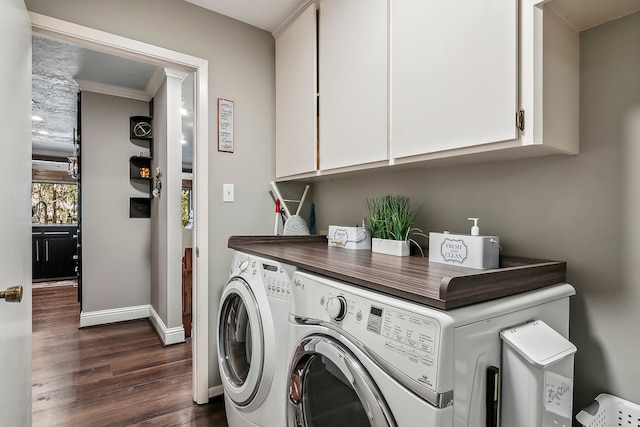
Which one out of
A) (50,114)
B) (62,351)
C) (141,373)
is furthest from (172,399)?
(50,114)

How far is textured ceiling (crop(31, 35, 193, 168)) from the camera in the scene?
2666 mm

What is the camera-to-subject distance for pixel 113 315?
11.4 feet

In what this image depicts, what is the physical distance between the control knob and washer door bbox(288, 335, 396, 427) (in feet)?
0.24

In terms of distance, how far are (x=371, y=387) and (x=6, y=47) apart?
1445mm

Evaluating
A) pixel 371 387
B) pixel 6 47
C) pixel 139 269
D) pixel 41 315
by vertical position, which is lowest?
pixel 41 315

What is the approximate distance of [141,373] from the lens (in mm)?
2367

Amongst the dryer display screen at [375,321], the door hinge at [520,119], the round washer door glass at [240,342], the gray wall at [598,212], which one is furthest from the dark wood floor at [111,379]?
the door hinge at [520,119]

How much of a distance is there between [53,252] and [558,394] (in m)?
7.24

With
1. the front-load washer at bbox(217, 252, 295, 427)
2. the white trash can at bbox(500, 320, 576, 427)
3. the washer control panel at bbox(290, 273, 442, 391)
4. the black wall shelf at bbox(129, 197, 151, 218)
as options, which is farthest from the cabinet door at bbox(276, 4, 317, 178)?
the black wall shelf at bbox(129, 197, 151, 218)

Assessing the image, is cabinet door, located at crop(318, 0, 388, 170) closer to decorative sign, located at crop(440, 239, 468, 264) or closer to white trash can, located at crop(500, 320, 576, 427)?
decorative sign, located at crop(440, 239, 468, 264)

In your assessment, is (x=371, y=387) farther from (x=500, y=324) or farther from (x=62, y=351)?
(x=62, y=351)

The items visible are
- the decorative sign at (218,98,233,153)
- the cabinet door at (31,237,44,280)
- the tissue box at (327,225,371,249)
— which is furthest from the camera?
the cabinet door at (31,237,44,280)

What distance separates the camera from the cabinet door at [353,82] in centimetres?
138

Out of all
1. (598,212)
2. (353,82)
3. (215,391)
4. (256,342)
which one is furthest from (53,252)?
(598,212)
